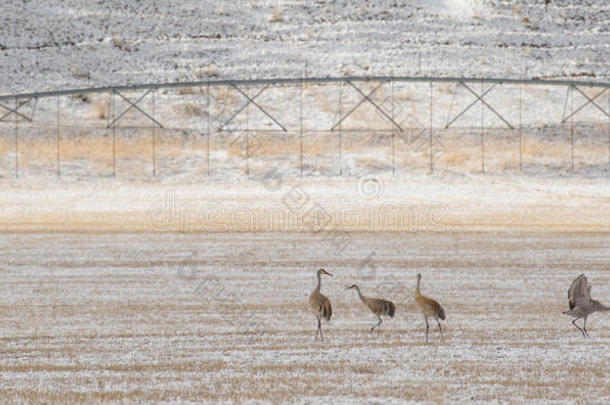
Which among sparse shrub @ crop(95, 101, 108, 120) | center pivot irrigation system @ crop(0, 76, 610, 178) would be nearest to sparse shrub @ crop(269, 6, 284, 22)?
center pivot irrigation system @ crop(0, 76, 610, 178)

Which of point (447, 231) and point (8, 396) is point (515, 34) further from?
point (8, 396)

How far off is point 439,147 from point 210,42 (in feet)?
91.0

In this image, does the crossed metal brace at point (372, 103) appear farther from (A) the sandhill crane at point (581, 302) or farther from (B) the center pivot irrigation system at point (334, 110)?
(A) the sandhill crane at point (581, 302)

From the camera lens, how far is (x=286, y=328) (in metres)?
→ 18.6

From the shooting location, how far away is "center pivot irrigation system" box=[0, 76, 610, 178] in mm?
62156

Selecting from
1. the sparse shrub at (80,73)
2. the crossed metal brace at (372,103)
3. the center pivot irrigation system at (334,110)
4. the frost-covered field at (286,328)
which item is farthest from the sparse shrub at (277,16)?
the frost-covered field at (286,328)

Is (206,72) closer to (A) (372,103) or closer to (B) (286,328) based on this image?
(A) (372,103)

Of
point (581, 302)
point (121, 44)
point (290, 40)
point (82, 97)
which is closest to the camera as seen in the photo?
point (581, 302)

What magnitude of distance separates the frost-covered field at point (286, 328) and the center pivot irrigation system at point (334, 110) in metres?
29.9

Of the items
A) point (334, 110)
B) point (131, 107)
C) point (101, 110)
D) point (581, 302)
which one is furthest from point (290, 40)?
point (581, 302)

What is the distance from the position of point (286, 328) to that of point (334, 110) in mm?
48224

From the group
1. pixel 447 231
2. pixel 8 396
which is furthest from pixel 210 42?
pixel 8 396

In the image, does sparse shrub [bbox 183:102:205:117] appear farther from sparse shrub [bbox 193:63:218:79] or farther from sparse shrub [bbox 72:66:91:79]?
sparse shrub [bbox 72:66:91:79]

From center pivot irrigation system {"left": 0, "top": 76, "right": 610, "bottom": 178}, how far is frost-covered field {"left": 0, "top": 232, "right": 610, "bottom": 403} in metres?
29.9
